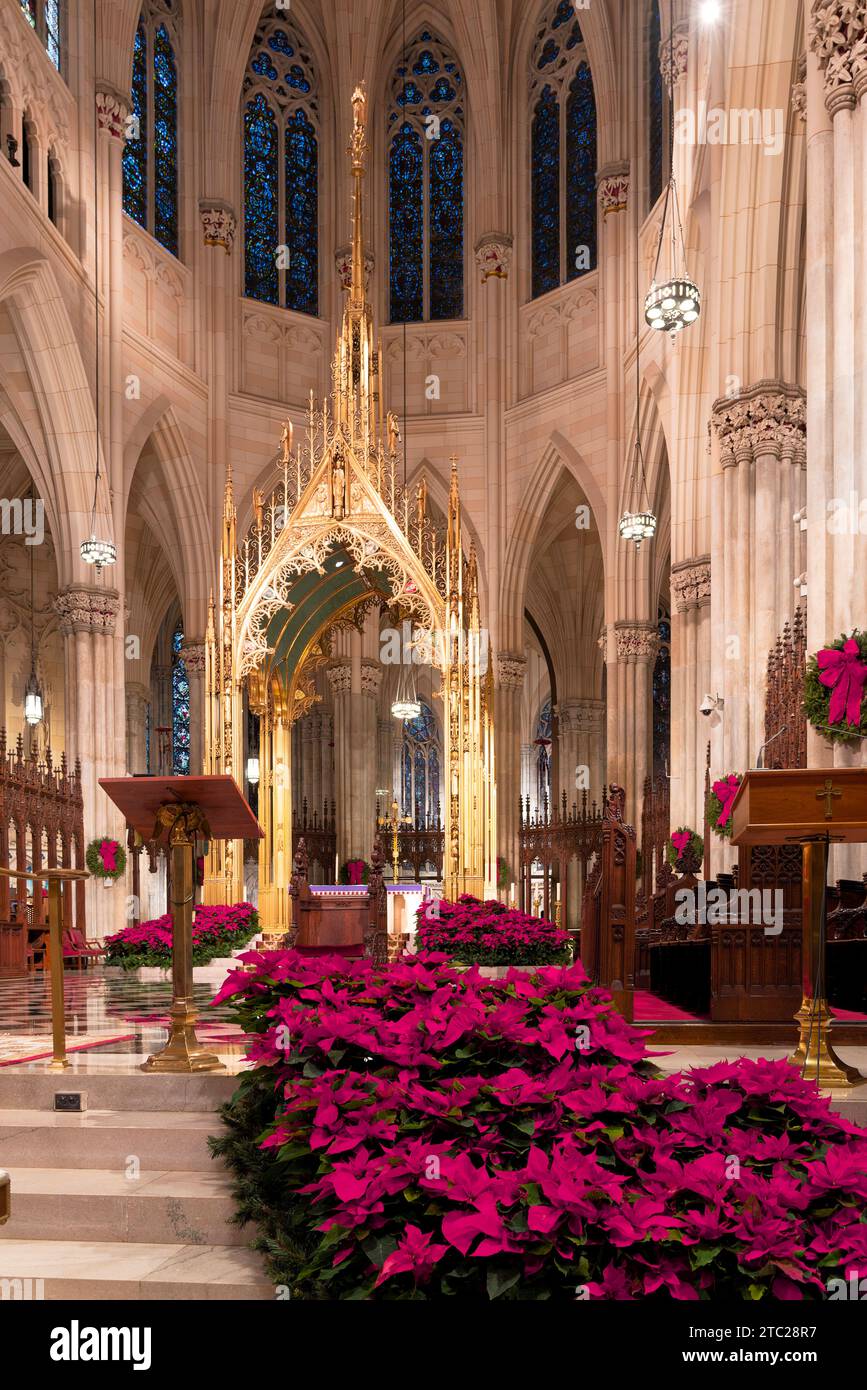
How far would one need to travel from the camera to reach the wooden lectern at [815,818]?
5.55 meters

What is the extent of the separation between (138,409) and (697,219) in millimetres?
9474

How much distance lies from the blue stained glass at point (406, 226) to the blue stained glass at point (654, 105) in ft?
17.7

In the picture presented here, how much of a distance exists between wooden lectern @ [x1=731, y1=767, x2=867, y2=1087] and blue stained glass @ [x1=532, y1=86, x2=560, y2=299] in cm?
2058

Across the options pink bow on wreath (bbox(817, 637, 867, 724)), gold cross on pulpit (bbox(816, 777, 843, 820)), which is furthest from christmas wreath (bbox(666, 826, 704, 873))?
gold cross on pulpit (bbox(816, 777, 843, 820))

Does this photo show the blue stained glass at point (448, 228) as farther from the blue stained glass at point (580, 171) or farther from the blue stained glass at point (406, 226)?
the blue stained glass at point (580, 171)

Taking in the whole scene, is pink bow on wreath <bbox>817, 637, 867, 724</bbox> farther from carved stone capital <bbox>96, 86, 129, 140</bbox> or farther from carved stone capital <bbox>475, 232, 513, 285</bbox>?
carved stone capital <bbox>475, 232, 513, 285</bbox>

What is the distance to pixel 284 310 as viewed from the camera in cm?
2538

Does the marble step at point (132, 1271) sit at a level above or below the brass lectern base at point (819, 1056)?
below

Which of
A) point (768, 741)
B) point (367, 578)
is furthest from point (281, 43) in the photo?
point (768, 741)

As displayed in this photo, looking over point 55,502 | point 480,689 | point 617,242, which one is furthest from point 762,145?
point 55,502

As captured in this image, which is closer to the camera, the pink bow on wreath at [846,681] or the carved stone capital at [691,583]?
the pink bow on wreath at [846,681]

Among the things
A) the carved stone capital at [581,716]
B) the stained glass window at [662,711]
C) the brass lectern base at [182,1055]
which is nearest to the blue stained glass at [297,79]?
the stained glass window at [662,711]

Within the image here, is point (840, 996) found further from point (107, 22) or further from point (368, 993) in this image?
point (107, 22)

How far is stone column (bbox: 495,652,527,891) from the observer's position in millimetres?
23906
